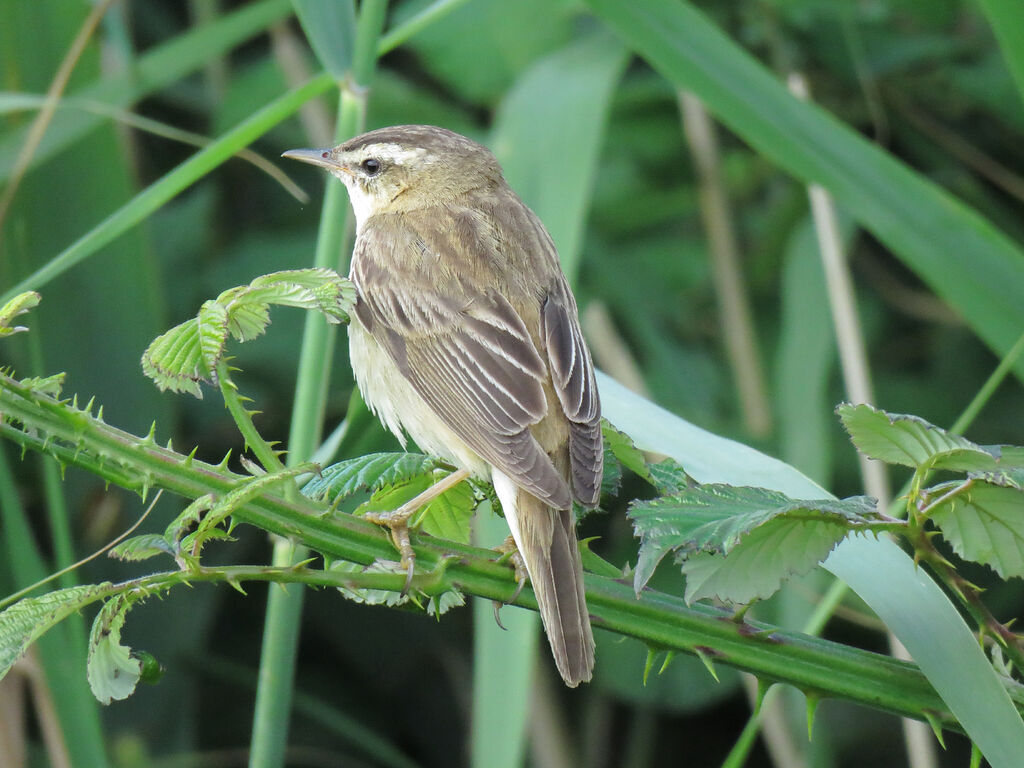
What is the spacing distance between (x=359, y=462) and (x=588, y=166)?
1.38 meters

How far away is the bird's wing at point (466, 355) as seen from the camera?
185 cm

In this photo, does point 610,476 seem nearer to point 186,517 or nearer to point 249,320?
point 249,320

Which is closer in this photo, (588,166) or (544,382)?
(544,382)

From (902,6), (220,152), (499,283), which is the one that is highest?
(902,6)

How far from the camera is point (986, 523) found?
1169 mm

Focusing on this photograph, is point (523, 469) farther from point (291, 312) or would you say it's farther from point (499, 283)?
point (291, 312)

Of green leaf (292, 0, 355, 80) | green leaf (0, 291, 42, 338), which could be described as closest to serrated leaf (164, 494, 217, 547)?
green leaf (0, 291, 42, 338)

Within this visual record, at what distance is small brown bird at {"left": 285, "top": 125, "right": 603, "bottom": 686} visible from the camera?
1678 millimetres

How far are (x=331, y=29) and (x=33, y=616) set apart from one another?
46.9 inches

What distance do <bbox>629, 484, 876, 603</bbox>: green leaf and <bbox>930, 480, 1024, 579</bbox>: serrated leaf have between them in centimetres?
11

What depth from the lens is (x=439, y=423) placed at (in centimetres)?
201

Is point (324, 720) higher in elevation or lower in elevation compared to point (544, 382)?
lower

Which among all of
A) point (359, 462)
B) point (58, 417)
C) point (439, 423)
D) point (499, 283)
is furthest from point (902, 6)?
point (58, 417)

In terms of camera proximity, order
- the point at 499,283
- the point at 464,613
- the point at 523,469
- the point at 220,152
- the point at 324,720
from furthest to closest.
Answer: the point at 464,613 → the point at 324,720 → the point at 499,283 → the point at 220,152 → the point at 523,469
